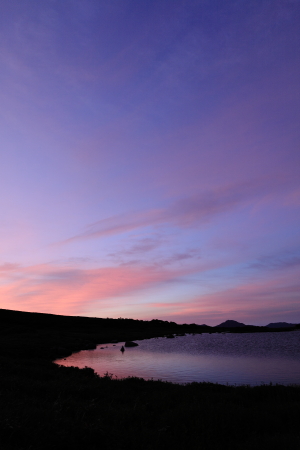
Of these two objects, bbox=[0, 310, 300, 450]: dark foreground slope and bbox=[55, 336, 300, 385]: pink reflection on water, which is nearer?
bbox=[0, 310, 300, 450]: dark foreground slope

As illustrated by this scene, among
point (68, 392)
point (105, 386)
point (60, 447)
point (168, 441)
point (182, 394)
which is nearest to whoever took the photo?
point (60, 447)

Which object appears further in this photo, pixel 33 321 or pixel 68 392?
pixel 33 321

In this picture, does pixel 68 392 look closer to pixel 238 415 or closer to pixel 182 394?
pixel 182 394

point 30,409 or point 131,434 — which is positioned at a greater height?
point 30,409

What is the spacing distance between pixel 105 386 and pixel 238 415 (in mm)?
9010

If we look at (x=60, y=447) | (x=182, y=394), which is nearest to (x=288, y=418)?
(x=182, y=394)

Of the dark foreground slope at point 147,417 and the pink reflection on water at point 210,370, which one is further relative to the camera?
the pink reflection on water at point 210,370

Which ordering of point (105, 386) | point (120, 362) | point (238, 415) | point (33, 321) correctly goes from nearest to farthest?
point (238, 415), point (105, 386), point (120, 362), point (33, 321)

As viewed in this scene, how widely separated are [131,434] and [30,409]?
3527mm

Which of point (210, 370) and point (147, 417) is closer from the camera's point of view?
point (147, 417)

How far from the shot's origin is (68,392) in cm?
1590

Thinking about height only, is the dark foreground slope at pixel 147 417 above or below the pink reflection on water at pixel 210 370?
above

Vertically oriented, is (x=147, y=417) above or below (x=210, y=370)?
above

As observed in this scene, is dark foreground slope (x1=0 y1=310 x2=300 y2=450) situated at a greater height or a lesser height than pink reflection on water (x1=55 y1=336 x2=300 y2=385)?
greater
